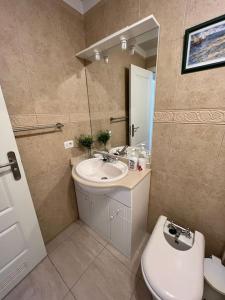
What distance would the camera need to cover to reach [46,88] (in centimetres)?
121

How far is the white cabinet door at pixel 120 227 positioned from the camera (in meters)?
1.16

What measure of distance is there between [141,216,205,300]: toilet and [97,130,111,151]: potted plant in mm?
1013

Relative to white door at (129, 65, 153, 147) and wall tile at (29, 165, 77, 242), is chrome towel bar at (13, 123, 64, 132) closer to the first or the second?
wall tile at (29, 165, 77, 242)

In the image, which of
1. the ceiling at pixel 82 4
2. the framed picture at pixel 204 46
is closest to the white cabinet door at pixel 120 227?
the framed picture at pixel 204 46

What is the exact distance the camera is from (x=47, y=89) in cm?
122

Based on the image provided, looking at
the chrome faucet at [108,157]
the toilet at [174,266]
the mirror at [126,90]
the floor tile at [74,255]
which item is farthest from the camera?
the chrome faucet at [108,157]

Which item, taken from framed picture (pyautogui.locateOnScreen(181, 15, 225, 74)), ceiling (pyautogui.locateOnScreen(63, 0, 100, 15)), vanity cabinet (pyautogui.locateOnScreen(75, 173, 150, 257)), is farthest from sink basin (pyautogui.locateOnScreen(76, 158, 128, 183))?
ceiling (pyautogui.locateOnScreen(63, 0, 100, 15))

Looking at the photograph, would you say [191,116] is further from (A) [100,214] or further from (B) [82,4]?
(B) [82,4]

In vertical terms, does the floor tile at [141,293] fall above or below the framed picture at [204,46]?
below

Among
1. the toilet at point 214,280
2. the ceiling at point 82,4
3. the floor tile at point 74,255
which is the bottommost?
the floor tile at point 74,255

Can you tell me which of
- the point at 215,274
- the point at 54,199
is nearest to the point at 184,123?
the point at 215,274

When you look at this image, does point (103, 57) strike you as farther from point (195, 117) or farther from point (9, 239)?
point (9, 239)

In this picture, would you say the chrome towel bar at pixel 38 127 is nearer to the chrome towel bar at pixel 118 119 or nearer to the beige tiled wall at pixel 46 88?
the beige tiled wall at pixel 46 88

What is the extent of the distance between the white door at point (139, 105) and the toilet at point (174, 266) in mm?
796
